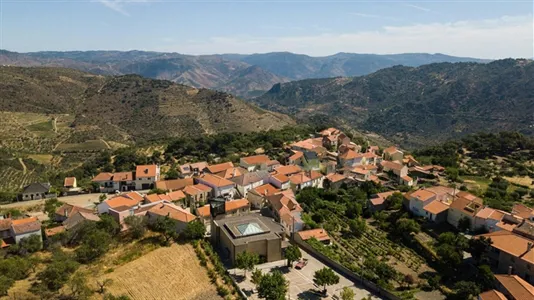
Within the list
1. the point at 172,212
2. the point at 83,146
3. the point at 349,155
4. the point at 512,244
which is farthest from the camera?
the point at 83,146

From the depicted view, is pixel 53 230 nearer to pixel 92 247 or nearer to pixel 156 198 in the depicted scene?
pixel 92 247

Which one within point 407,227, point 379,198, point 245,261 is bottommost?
point 407,227

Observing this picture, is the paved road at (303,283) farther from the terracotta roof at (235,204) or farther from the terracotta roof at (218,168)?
the terracotta roof at (218,168)

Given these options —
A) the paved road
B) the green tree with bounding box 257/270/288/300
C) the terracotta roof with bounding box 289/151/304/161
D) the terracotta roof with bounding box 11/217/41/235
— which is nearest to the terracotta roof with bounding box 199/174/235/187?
the terracotta roof with bounding box 289/151/304/161

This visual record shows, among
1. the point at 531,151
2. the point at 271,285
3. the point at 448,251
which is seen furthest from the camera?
the point at 531,151

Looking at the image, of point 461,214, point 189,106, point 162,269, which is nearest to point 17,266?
point 162,269

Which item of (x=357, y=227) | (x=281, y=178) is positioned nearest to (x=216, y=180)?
(x=281, y=178)

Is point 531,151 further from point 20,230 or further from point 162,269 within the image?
point 20,230
